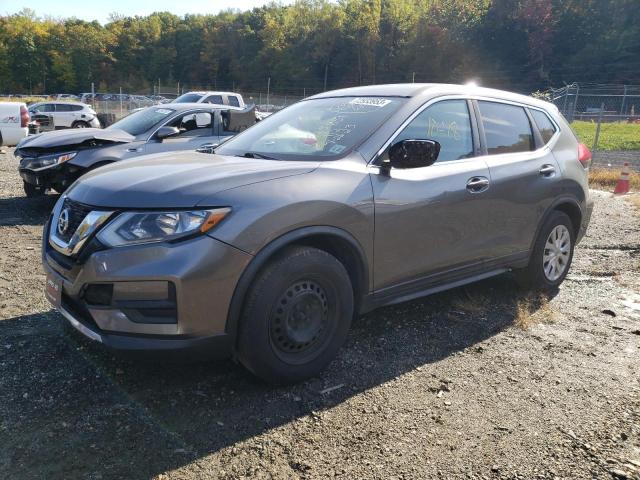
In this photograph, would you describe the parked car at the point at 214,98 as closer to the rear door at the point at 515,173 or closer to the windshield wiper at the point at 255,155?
the rear door at the point at 515,173

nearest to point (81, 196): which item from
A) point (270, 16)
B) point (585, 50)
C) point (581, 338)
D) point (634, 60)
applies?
point (581, 338)

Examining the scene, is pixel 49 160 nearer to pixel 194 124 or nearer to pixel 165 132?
pixel 165 132

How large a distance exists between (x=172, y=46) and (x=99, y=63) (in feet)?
43.2

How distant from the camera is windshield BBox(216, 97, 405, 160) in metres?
3.45

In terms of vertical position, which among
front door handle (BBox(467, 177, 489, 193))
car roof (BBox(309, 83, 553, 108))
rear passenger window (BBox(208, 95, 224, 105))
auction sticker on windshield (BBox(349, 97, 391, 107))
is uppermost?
rear passenger window (BBox(208, 95, 224, 105))

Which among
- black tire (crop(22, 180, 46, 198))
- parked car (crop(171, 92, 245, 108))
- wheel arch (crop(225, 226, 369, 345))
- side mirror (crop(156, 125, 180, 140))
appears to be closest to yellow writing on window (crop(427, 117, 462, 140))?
wheel arch (crop(225, 226, 369, 345))

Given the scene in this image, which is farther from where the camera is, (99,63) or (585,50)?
(99,63)

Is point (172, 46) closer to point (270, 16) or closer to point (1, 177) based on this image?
point (270, 16)

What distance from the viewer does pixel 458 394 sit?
3092 millimetres

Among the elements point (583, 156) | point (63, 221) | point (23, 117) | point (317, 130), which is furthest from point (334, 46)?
point (63, 221)

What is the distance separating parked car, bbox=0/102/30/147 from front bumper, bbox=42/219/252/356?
13.2 meters

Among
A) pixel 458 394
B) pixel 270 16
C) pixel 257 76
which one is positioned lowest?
pixel 458 394

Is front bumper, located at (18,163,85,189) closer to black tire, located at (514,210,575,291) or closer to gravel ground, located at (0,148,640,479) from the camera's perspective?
gravel ground, located at (0,148,640,479)

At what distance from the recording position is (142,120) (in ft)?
27.0
